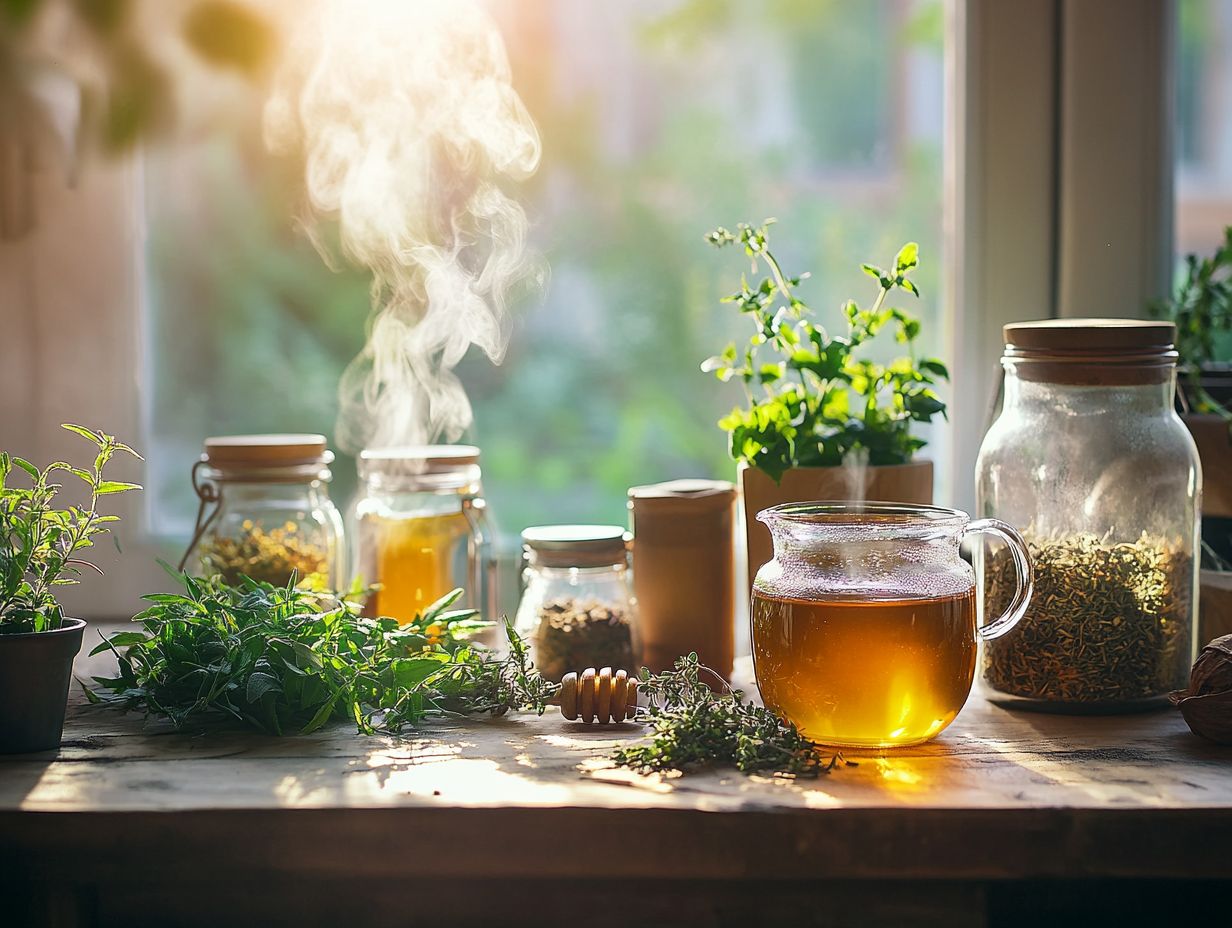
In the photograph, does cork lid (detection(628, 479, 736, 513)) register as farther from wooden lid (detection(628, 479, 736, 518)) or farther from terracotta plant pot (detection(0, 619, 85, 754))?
terracotta plant pot (detection(0, 619, 85, 754))

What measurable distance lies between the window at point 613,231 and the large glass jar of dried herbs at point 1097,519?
1.64 feet

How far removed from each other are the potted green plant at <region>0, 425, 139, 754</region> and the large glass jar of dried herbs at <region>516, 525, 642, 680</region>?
1.40ft

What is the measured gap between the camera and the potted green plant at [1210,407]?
127cm

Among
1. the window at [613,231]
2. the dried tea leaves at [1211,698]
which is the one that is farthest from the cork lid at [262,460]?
the dried tea leaves at [1211,698]

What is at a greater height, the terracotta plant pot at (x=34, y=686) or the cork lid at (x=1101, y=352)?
the cork lid at (x=1101, y=352)

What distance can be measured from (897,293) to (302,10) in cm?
88

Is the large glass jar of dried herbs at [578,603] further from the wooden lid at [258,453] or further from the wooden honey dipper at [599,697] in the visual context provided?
the wooden lid at [258,453]

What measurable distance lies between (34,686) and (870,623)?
69cm

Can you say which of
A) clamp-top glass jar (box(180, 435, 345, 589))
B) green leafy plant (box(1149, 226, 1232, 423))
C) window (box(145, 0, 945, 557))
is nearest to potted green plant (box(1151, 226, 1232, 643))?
green leafy plant (box(1149, 226, 1232, 423))

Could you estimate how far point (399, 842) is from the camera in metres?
0.88

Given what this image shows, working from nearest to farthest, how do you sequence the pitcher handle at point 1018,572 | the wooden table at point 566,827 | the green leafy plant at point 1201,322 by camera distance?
the wooden table at point 566,827 < the pitcher handle at point 1018,572 < the green leafy plant at point 1201,322

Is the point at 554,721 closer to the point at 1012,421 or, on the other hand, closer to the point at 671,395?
the point at 1012,421

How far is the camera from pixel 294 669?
3.53ft

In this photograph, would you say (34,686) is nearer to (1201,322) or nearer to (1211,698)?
(1211,698)
